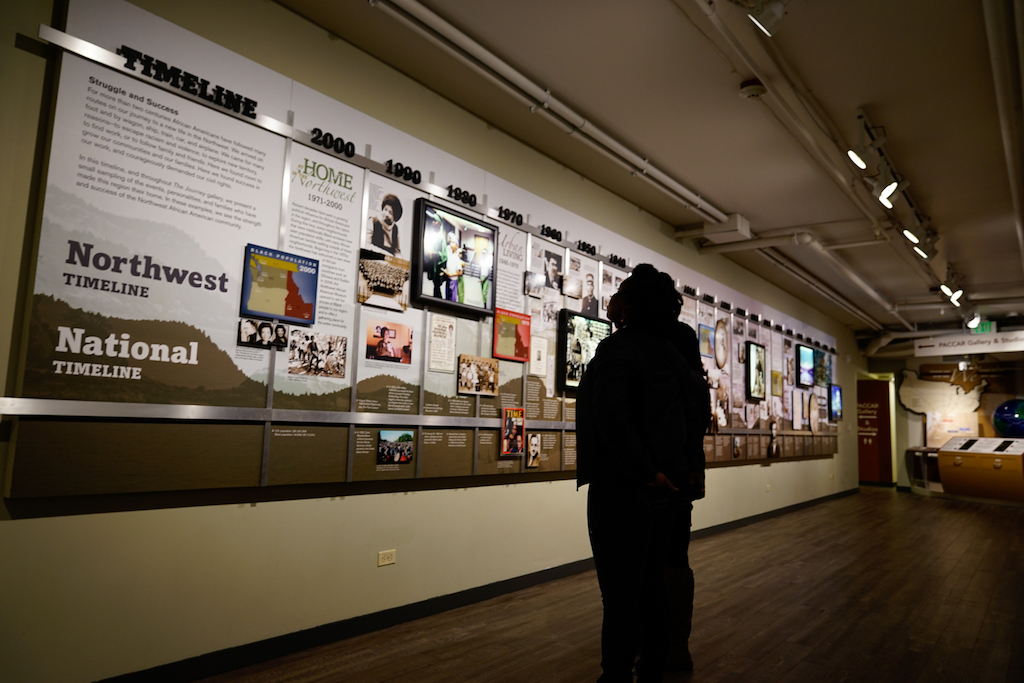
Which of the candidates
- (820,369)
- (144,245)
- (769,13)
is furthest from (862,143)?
(820,369)

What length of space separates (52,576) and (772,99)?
15.6 ft

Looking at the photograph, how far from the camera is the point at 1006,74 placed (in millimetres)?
3783

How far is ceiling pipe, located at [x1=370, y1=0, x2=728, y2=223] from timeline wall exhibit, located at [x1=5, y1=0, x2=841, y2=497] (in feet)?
2.02

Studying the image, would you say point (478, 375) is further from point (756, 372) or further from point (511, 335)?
point (756, 372)

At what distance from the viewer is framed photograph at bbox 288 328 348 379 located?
330 centimetres

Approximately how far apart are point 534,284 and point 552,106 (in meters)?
1.31

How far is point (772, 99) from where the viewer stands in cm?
428

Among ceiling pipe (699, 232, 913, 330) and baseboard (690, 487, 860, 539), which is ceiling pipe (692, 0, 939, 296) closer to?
ceiling pipe (699, 232, 913, 330)

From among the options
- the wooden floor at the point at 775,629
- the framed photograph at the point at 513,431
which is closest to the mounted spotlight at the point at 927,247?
the wooden floor at the point at 775,629

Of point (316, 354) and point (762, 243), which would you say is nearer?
point (316, 354)

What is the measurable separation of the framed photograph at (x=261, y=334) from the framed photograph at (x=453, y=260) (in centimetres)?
93

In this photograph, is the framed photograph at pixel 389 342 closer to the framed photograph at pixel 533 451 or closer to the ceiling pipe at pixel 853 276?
the framed photograph at pixel 533 451

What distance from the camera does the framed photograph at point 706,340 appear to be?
7219 millimetres

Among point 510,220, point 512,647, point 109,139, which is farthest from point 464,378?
point 109,139
